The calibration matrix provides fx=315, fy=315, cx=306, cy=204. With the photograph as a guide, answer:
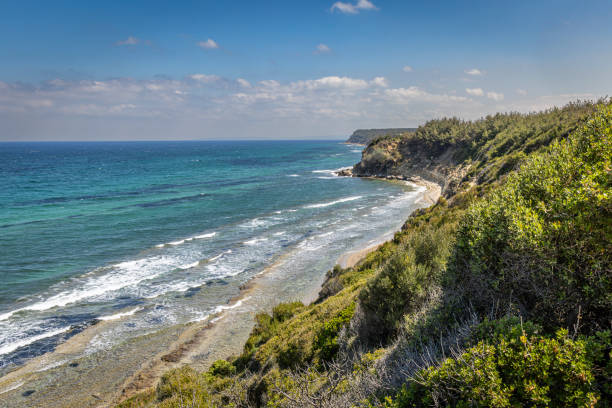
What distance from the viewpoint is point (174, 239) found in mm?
34562

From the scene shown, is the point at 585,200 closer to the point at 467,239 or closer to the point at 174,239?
the point at 467,239

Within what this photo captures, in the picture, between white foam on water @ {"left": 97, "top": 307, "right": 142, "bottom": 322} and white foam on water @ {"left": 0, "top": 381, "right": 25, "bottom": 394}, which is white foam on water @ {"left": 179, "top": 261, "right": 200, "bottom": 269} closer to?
white foam on water @ {"left": 97, "top": 307, "right": 142, "bottom": 322}

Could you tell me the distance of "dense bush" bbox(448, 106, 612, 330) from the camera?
227 inches

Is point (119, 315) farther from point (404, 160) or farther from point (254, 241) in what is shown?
point (404, 160)

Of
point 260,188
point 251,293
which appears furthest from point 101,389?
point 260,188

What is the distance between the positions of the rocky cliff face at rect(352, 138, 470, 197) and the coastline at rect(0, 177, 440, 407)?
63005mm

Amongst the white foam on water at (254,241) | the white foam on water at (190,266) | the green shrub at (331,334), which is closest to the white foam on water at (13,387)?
the white foam on water at (190,266)

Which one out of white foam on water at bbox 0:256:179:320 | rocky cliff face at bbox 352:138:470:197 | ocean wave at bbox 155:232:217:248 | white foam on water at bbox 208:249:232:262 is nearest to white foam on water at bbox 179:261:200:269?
white foam on water at bbox 0:256:179:320

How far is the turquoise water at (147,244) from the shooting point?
2108cm

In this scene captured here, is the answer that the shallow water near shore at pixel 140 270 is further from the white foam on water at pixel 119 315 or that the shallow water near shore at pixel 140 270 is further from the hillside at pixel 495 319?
the hillside at pixel 495 319

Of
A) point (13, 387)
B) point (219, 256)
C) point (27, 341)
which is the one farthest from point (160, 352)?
point (219, 256)

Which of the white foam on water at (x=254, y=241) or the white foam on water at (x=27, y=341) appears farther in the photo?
the white foam on water at (x=254, y=241)

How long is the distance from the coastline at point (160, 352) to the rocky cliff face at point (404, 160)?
63.0m

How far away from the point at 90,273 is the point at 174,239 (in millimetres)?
9311
